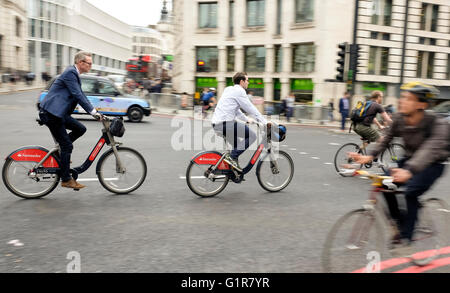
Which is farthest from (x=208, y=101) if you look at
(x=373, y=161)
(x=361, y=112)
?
(x=373, y=161)

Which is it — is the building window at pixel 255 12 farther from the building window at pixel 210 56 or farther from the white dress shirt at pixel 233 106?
the white dress shirt at pixel 233 106

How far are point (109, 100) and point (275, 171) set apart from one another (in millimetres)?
12561

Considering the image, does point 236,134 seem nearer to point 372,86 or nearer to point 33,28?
point 372,86

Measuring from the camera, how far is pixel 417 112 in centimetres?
347

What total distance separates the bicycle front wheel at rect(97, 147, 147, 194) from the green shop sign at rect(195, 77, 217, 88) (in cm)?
2943

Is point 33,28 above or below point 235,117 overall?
above

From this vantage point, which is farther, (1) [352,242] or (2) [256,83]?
(2) [256,83]

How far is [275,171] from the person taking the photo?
22.2 feet

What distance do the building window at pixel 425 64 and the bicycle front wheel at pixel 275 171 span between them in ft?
90.1

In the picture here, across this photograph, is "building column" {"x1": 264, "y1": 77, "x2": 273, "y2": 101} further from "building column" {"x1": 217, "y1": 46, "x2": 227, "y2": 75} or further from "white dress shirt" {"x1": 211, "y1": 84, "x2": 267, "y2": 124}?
"white dress shirt" {"x1": 211, "y1": 84, "x2": 267, "y2": 124}

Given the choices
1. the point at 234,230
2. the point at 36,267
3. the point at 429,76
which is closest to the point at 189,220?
the point at 234,230

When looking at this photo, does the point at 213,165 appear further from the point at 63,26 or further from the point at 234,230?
the point at 63,26

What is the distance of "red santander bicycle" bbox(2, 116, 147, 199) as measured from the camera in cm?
560

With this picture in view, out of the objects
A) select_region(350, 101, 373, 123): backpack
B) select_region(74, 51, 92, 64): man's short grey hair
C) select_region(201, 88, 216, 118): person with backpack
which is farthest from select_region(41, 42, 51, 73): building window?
select_region(74, 51, 92, 64): man's short grey hair
